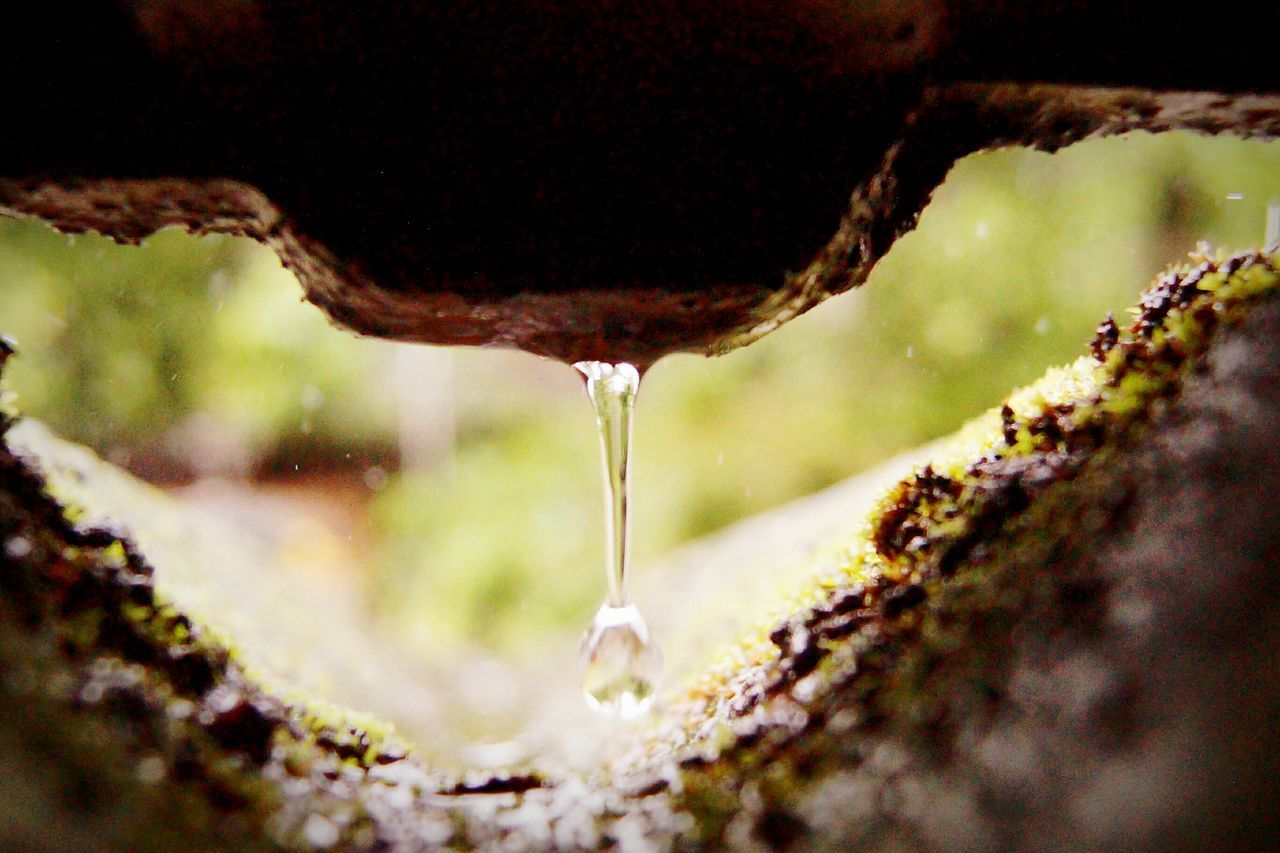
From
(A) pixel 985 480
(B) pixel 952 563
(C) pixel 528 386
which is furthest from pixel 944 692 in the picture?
(C) pixel 528 386

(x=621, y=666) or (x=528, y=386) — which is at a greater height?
(x=528, y=386)

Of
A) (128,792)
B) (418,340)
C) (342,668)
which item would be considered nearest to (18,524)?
(128,792)

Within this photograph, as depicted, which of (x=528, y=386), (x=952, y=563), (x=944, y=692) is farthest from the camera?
Answer: (x=528, y=386)

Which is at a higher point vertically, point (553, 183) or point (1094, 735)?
point (553, 183)

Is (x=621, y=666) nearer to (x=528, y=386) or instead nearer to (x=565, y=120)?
(x=565, y=120)

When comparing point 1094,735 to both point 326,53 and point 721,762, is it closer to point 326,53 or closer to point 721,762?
point 721,762

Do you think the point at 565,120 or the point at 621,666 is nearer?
the point at 565,120
